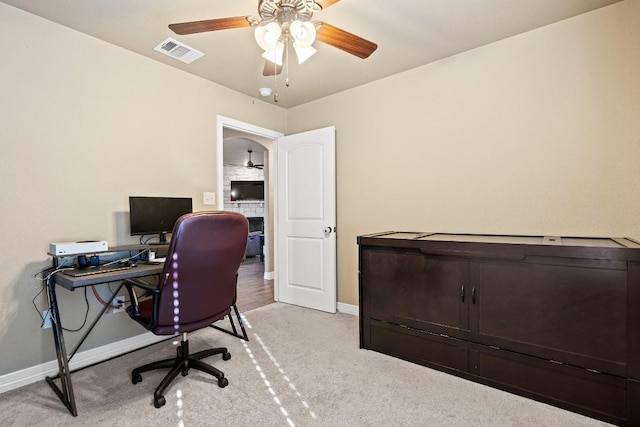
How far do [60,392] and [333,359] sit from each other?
69.0 inches

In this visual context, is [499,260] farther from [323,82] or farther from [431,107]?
[323,82]

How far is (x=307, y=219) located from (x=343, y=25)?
6.56ft

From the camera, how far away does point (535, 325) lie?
179 centimetres

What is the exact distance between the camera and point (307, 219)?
3568 mm

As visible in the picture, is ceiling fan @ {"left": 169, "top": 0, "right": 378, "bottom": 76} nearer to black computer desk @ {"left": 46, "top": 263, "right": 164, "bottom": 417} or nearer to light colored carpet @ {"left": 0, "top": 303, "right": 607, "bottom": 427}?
black computer desk @ {"left": 46, "top": 263, "right": 164, "bottom": 417}

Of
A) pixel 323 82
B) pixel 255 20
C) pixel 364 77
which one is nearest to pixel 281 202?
pixel 323 82

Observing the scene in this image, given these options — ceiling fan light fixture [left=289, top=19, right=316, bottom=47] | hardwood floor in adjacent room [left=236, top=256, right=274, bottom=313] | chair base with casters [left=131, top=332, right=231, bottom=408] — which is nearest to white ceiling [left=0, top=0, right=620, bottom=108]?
ceiling fan light fixture [left=289, top=19, right=316, bottom=47]

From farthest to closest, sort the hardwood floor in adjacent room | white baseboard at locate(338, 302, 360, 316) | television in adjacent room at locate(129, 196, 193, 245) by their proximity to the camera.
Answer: the hardwood floor in adjacent room, white baseboard at locate(338, 302, 360, 316), television in adjacent room at locate(129, 196, 193, 245)

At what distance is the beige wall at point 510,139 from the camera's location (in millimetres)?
2033

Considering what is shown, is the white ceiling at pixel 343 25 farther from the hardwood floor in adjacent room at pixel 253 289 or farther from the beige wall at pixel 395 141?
the hardwood floor in adjacent room at pixel 253 289

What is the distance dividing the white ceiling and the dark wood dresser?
1.54 m

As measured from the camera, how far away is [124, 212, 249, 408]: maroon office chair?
170 cm

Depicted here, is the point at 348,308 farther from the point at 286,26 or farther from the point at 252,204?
the point at 252,204

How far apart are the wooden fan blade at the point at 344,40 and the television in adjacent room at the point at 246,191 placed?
21.3 ft
